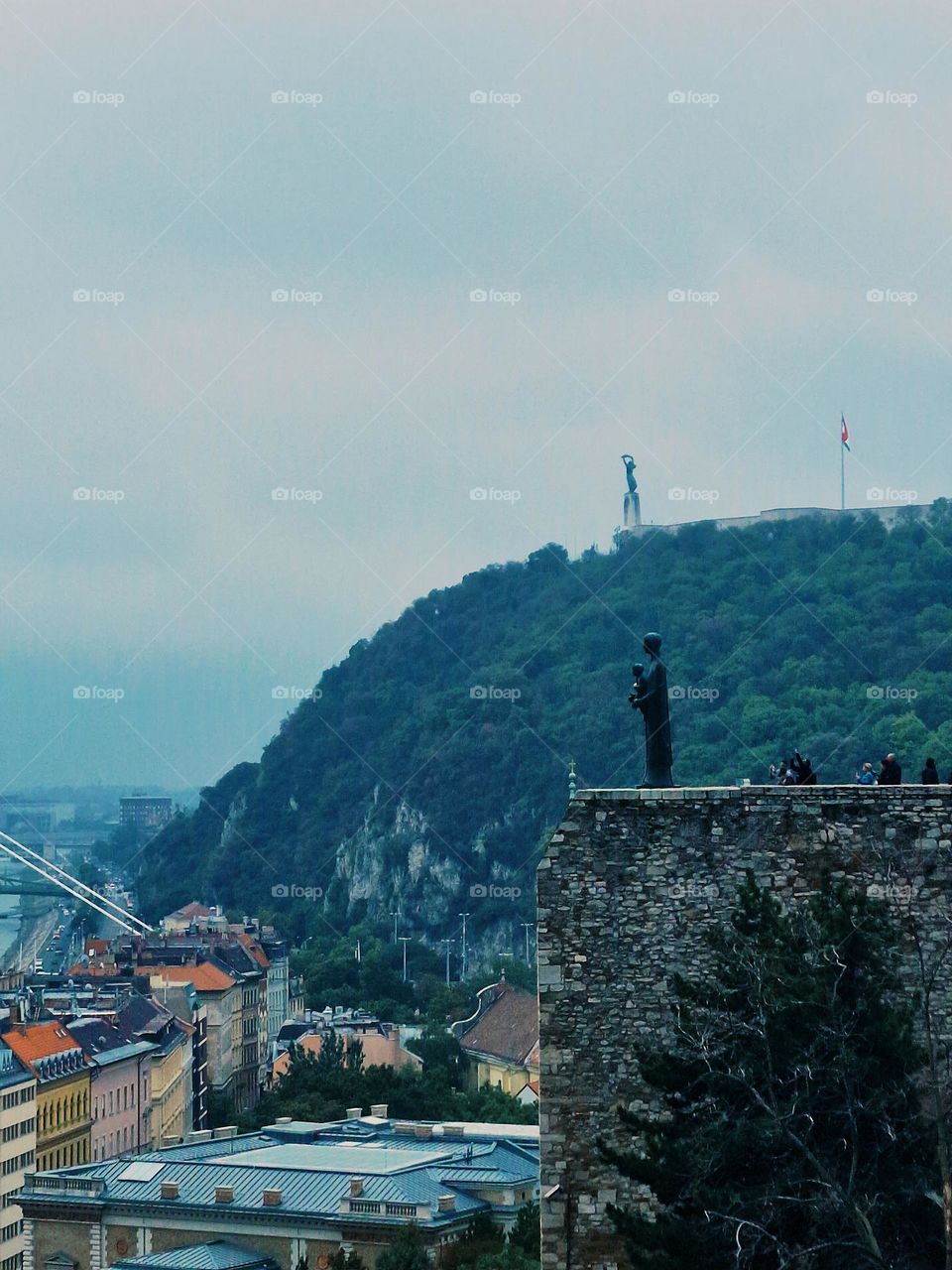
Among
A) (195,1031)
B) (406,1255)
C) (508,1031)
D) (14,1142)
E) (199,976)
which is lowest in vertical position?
(406,1255)

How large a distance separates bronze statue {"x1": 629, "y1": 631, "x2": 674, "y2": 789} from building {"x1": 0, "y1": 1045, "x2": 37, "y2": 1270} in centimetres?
6214

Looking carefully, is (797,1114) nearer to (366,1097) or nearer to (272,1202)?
(272,1202)

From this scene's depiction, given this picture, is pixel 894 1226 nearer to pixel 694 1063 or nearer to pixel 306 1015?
pixel 694 1063

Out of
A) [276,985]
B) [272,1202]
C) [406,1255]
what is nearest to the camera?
[406,1255]

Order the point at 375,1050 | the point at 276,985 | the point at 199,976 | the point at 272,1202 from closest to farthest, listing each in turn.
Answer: the point at 272,1202, the point at 375,1050, the point at 199,976, the point at 276,985

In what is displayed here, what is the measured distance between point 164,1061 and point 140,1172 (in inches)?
1292

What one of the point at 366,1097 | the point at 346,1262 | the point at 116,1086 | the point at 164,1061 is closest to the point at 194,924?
the point at 164,1061

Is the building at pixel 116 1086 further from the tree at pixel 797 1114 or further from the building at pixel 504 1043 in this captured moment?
the tree at pixel 797 1114

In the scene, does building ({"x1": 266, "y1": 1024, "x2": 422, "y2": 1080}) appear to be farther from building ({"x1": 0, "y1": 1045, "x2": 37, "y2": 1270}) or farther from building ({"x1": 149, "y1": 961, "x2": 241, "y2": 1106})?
building ({"x1": 0, "y1": 1045, "x2": 37, "y2": 1270})

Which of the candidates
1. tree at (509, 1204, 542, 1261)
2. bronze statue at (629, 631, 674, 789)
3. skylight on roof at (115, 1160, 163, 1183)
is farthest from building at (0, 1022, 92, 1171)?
bronze statue at (629, 631, 674, 789)

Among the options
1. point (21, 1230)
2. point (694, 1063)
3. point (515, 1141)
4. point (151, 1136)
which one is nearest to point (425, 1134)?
point (515, 1141)

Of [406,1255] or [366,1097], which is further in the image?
[366,1097]

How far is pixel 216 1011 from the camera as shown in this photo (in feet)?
427

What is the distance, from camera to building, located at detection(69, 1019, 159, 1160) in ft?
324
